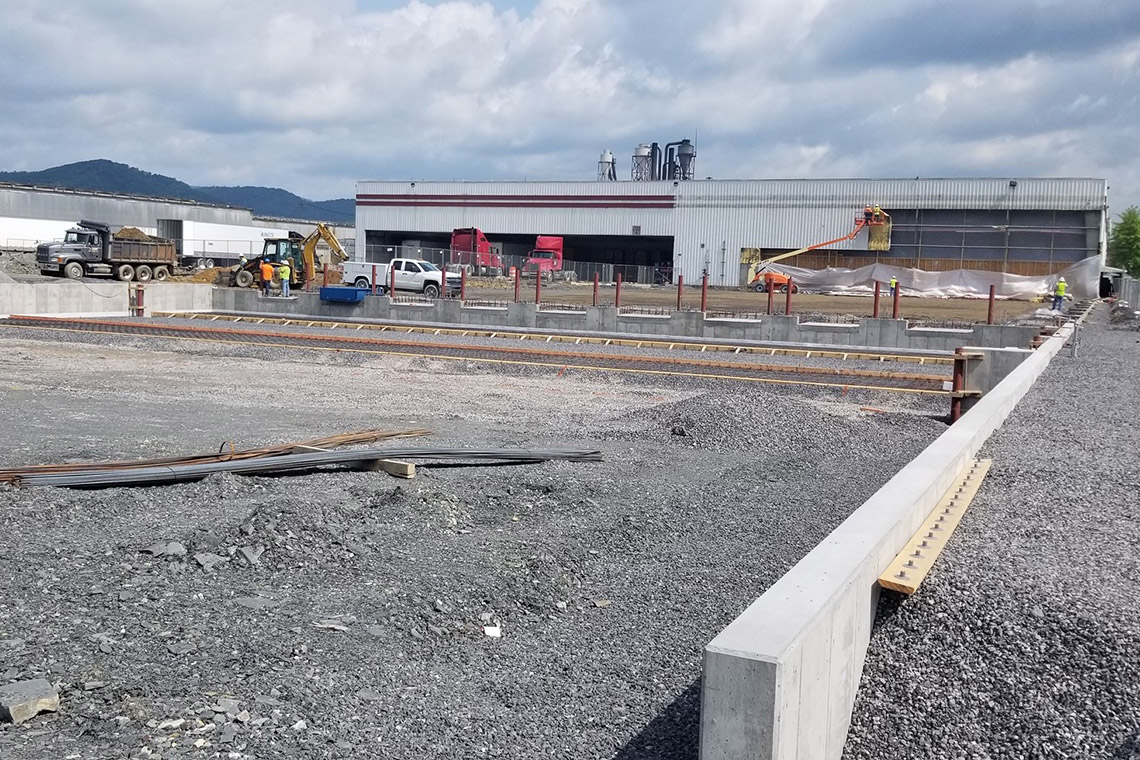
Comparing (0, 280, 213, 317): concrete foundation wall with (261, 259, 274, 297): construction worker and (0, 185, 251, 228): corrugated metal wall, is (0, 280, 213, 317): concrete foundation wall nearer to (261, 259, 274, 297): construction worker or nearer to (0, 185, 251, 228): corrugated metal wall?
(261, 259, 274, 297): construction worker

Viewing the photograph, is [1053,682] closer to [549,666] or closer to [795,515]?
[549,666]

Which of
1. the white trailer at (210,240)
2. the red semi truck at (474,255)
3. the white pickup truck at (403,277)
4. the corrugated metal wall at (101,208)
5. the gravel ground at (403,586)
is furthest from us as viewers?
the corrugated metal wall at (101,208)

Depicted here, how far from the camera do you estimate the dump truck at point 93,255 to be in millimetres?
45938

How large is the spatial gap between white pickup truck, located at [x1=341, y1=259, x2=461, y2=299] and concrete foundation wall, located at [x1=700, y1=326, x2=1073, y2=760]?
4002cm

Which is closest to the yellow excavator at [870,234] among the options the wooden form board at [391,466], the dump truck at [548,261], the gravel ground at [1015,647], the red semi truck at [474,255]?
the dump truck at [548,261]

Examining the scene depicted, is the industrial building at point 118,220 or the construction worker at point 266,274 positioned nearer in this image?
the construction worker at point 266,274

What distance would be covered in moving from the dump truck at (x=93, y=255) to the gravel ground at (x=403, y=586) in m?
35.3

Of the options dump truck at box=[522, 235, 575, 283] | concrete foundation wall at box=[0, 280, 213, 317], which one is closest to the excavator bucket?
dump truck at box=[522, 235, 575, 283]

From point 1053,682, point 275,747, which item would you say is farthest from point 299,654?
point 1053,682

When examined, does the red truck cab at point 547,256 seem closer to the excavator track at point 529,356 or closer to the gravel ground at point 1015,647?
the excavator track at point 529,356

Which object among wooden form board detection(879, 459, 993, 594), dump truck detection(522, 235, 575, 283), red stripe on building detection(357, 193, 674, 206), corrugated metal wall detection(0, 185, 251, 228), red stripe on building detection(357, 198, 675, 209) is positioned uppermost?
red stripe on building detection(357, 193, 674, 206)

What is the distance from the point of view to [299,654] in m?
5.91

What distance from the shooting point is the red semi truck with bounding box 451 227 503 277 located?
64312mm

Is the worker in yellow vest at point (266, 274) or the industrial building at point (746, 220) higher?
the industrial building at point (746, 220)
